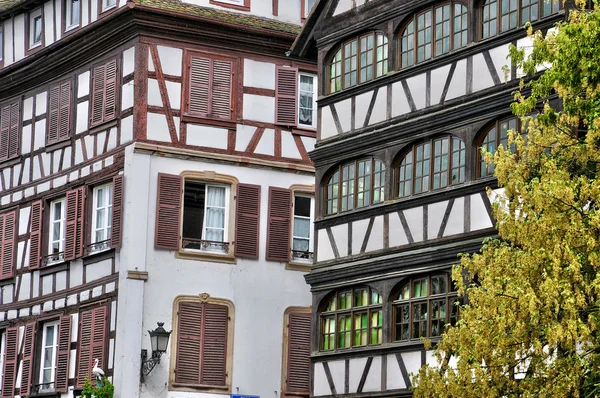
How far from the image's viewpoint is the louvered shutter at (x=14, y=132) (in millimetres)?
37875

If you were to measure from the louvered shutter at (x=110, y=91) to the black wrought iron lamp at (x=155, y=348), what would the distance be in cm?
497

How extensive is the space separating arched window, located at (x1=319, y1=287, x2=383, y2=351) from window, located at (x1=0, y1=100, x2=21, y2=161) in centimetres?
1202

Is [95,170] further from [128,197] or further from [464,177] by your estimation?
[464,177]

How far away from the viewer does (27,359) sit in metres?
35.8

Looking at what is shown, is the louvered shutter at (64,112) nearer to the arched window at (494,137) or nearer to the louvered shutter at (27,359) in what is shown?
the louvered shutter at (27,359)

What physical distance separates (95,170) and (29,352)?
463 cm

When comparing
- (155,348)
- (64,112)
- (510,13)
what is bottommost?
(155,348)

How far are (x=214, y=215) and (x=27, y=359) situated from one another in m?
5.76

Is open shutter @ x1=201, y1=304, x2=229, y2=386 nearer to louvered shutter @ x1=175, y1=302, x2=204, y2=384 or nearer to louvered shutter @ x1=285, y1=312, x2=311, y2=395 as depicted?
louvered shutter @ x1=175, y1=302, x2=204, y2=384

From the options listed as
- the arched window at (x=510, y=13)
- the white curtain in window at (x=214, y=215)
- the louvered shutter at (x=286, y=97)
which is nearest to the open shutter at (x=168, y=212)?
the white curtain in window at (x=214, y=215)

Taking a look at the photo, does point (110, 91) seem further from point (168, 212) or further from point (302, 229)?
point (302, 229)

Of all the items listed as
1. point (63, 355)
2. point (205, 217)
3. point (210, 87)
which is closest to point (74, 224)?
point (63, 355)

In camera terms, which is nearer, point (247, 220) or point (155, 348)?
point (155, 348)

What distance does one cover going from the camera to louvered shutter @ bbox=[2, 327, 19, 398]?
36344mm
